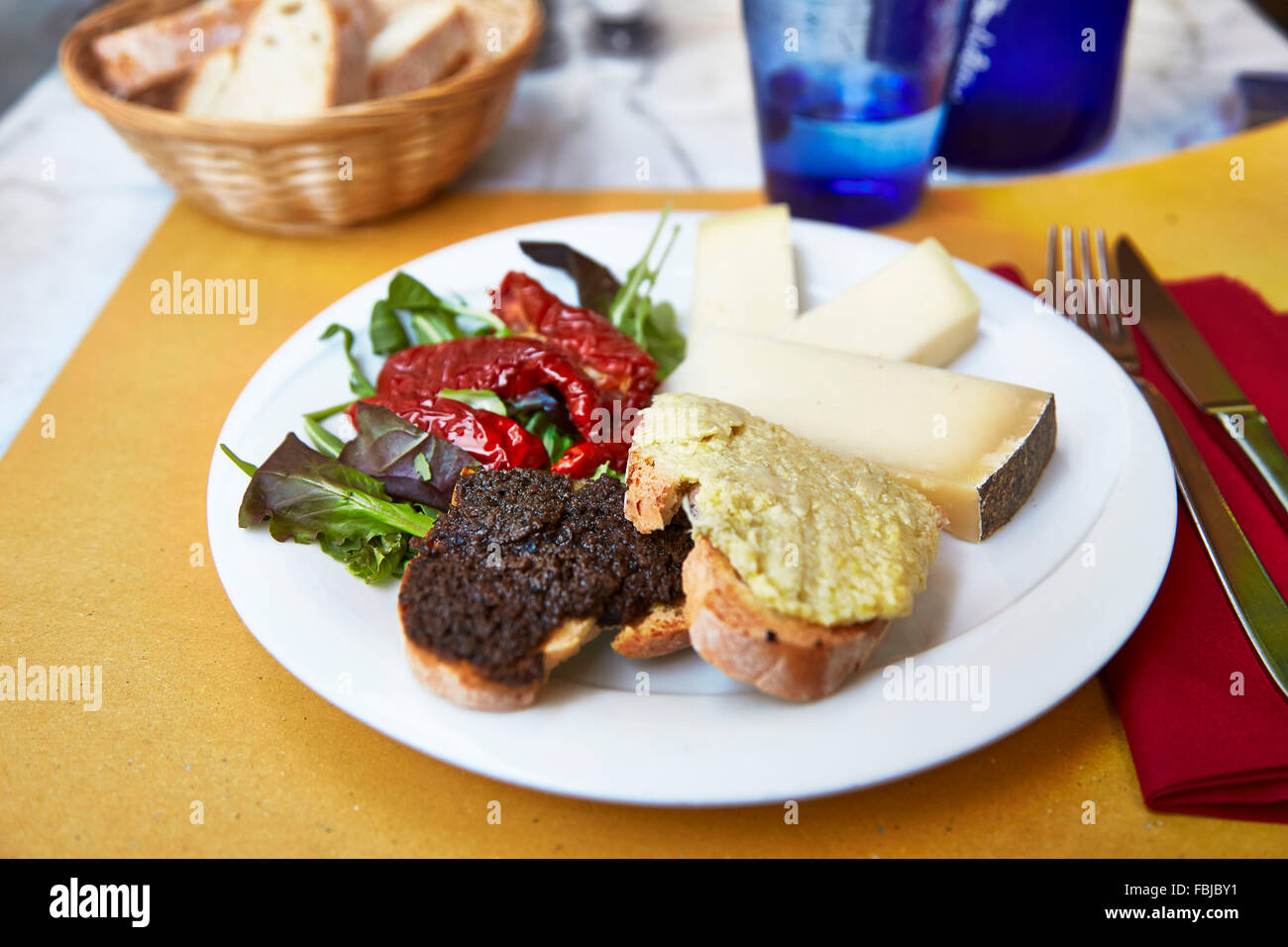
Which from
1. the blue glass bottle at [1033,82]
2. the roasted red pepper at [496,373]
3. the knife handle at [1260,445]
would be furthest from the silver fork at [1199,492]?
the roasted red pepper at [496,373]

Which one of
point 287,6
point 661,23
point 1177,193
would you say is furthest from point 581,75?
point 1177,193

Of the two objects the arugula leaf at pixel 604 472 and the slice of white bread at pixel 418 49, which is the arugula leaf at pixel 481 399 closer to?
the arugula leaf at pixel 604 472

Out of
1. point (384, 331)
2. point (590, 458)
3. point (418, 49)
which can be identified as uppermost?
point (418, 49)

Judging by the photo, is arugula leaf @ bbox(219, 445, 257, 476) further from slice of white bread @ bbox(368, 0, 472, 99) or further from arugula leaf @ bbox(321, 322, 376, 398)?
slice of white bread @ bbox(368, 0, 472, 99)

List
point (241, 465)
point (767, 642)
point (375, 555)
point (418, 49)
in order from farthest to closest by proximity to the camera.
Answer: point (418, 49) → point (241, 465) → point (375, 555) → point (767, 642)

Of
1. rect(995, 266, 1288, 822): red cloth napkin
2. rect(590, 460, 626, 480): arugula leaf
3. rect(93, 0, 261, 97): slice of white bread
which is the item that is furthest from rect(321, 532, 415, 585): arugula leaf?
rect(93, 0, 261, 97): slice of white bread

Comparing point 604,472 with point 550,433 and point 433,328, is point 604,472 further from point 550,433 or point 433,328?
point 433,328

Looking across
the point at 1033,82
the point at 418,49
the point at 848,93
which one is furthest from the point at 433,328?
the point at 1033,82
